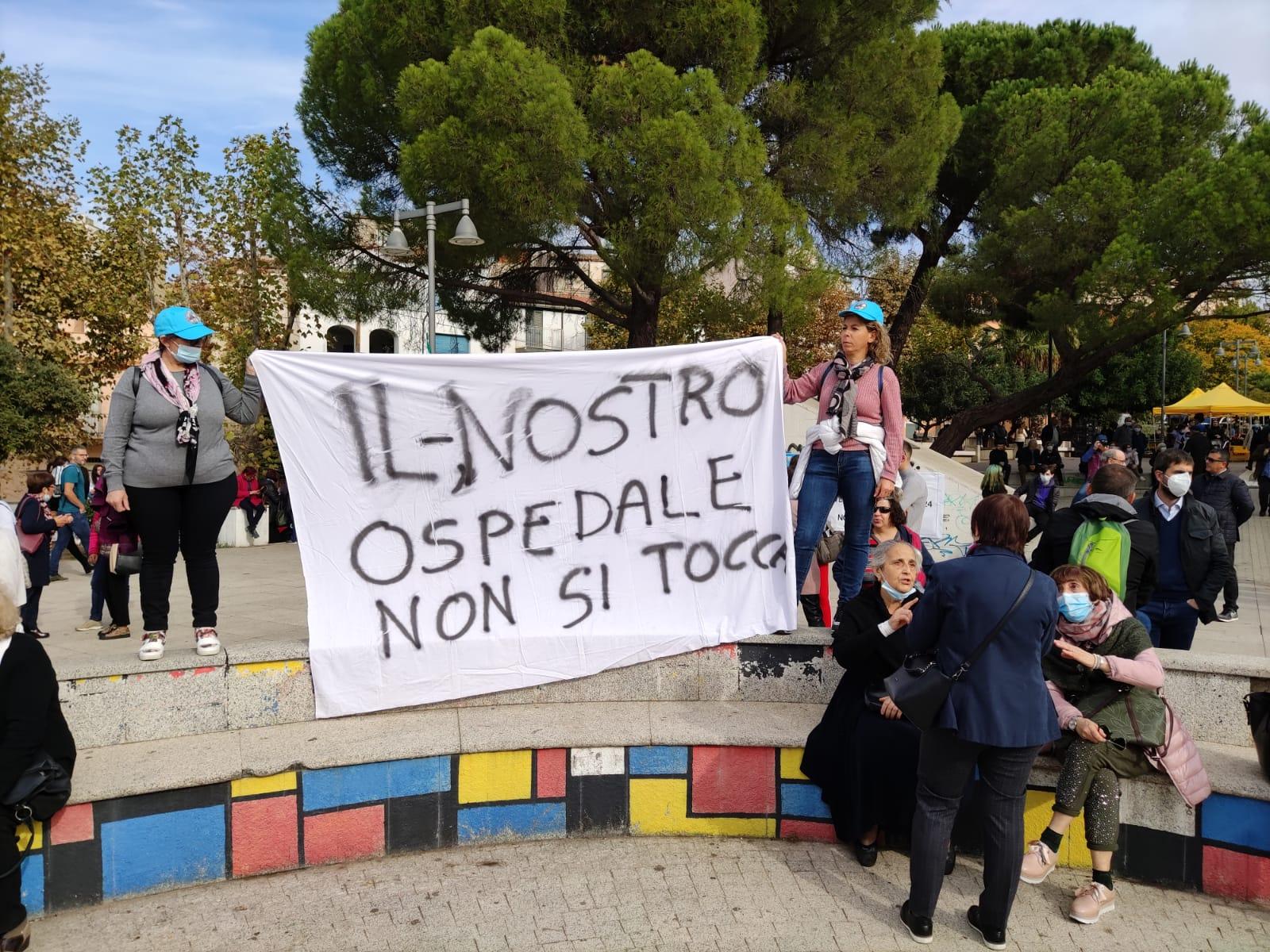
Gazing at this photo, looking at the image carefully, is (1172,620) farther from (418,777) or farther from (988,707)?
(418,777)

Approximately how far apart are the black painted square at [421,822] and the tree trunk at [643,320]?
13.8 metres

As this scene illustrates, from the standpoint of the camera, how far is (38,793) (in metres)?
3.39

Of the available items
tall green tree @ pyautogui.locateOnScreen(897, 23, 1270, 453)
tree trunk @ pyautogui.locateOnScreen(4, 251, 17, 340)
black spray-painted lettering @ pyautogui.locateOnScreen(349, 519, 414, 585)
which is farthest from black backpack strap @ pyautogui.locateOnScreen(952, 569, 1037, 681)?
tree trunk @ pyautogui.locateOnScreen(4, 251, 17, 340)

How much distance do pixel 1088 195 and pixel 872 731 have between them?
1901cm

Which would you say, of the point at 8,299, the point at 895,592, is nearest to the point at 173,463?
the point at 895,592

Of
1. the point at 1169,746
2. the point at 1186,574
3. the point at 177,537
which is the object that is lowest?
the point at 1169,746

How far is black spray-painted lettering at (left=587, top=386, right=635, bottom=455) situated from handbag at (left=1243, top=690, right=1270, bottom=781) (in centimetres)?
277

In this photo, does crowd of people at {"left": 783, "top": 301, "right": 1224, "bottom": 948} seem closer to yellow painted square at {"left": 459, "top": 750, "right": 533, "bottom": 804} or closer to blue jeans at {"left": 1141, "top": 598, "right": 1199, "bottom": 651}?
blue jeans at {"left": 1141, "top": 598, "right": 1199, "bottom": 651}

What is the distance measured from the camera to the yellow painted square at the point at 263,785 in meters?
3.86

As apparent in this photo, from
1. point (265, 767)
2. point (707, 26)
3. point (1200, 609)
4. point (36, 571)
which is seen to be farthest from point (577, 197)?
point (265, 767)

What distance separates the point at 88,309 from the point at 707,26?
1290cm

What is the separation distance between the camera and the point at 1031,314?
21266 millimetres

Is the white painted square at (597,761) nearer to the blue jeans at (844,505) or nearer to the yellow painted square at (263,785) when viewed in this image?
the yellow painted square at (263,785)

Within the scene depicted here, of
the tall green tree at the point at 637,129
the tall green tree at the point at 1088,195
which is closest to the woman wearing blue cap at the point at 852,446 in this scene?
the tall green tree at the point at 637,129
